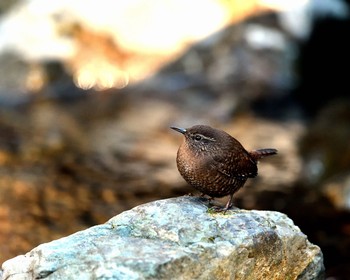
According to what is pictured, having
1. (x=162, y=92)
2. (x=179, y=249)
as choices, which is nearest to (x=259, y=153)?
(x=179, y=249)

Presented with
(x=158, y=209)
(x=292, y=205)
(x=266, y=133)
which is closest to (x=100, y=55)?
(x=266, y=133)

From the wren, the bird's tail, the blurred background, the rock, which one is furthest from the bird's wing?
the blurred background

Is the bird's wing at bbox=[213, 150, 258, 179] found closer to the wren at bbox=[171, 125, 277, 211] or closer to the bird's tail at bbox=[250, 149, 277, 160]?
the wren at bbox=[171, 125, 277, 211]

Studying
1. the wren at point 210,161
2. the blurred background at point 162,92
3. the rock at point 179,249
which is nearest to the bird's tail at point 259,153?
the wren at point 210,161

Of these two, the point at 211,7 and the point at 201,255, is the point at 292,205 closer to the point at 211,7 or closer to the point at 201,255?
the point at 201,255

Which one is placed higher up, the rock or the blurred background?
the blurred background

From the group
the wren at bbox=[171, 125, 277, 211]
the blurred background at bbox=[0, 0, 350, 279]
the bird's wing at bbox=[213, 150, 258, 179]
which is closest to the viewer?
the wren at bbox=[171, 125, 277, 211]

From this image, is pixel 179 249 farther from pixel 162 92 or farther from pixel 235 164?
pixel 162 92
